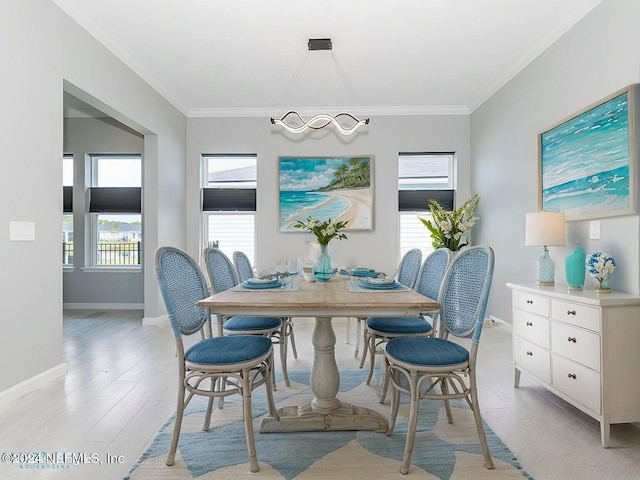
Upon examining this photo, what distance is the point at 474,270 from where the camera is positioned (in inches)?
72.4

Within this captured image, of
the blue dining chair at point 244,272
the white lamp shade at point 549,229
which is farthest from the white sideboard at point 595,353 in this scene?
the blue dining chair at point 244,272

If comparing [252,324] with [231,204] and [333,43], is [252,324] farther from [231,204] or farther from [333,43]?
[231,204]

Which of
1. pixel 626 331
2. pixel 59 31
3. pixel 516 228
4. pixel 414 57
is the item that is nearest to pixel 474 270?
pixel 626 331

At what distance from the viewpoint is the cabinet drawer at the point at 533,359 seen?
7.66ft

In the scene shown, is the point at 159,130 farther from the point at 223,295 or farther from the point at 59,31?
the point at 223,295

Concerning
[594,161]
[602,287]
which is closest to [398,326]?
[602,287]

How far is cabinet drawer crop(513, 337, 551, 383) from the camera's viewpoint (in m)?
2.33

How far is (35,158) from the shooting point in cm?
259

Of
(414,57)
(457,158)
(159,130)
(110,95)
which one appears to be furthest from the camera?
(457,158)

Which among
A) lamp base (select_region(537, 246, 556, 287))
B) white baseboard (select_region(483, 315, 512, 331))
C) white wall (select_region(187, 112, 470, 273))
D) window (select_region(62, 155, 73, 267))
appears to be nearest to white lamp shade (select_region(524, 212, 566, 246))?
lamp base (select_region(537, 246, 556, 287))

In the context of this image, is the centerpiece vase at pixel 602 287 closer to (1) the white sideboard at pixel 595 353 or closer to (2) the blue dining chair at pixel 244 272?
(1) the white sideboard at pixel 595 353

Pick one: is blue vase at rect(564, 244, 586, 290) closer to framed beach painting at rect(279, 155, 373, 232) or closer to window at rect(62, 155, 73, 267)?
framed beach painting at rect(279, 155, 373, 232)

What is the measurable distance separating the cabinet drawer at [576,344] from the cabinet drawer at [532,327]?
8 cm

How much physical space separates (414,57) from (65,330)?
4.81m
